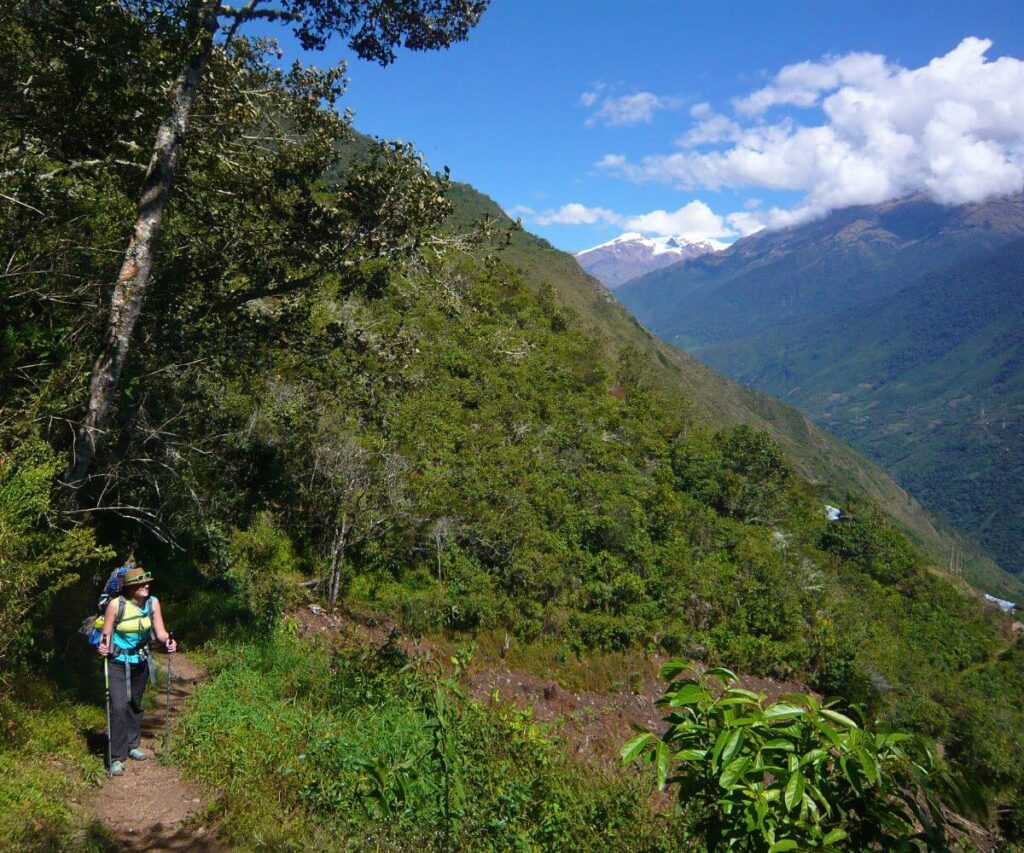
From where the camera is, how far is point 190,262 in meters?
6.41

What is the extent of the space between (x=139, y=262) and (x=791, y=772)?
19.0 feet

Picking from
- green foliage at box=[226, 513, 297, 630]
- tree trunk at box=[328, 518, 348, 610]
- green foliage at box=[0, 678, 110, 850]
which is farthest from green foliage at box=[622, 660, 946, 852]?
tree trunk at box=[328, 518, 348, 610]

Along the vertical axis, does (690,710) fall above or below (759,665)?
above

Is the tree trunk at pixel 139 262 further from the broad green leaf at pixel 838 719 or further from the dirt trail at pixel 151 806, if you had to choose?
the broad green leaf at pixel 838 719

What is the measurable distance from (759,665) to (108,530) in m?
19.5

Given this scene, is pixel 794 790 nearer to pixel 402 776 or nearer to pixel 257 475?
pixel 402 776

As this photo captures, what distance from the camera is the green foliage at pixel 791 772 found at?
5.29ft

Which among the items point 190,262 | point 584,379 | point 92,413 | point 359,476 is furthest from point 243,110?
→ point 584,379

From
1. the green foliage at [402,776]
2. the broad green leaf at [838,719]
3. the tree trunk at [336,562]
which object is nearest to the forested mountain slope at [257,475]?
the green foliage at [402,776]

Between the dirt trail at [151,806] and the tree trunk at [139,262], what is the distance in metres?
2.32

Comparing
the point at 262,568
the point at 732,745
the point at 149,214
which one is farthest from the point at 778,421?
the point at 732,745

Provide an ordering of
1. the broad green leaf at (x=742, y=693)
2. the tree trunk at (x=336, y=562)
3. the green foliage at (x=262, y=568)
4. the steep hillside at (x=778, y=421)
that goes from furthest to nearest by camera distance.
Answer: the steep hillside at (x=778, y=421)
the tree trunk at (x=336, y=562)
the green foliage at (x=262, y=568)
the broad green leaf at (x=742, y=693)

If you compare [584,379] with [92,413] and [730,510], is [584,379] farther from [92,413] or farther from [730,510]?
[92,413]

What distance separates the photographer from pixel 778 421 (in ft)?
531
